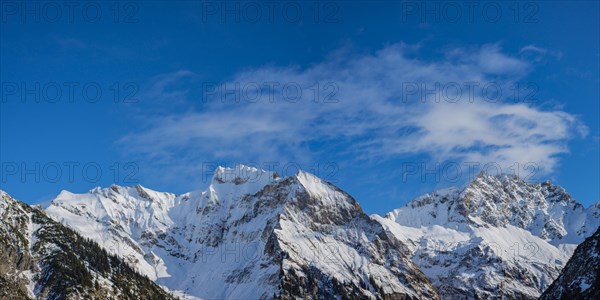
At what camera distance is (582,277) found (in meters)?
149

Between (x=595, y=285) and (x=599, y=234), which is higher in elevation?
(x=599, y=234)

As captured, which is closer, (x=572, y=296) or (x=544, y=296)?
(x=572, y=296)

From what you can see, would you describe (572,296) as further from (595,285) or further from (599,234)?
(599,234)

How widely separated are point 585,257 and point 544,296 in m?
14.9

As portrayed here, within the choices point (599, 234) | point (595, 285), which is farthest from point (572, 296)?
point (599, 234)

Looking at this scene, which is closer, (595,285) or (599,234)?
(595,285)

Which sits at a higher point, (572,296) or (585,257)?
(585,257)

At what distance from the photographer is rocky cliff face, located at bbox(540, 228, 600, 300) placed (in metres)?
145

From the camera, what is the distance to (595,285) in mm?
143625

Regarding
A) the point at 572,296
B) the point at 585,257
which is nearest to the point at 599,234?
the point at 585,257

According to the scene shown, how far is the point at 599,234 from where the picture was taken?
15600cm

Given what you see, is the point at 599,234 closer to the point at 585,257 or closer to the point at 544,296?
the point at 585,257

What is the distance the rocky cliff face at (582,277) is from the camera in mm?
145000

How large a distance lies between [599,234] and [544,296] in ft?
64.8
